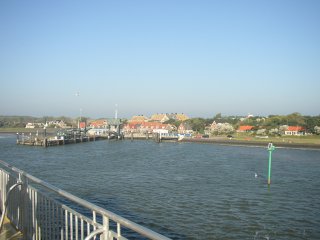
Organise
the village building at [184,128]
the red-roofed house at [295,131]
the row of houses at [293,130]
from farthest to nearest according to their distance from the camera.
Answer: the village building at [184,128], the red-roofed house at [295,131], the row of houses at [293,130]

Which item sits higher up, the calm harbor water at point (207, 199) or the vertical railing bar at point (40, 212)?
the vertical railing bar at point (40, 212)

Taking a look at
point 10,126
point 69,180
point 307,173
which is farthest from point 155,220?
point 10,126

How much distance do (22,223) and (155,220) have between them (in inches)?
443

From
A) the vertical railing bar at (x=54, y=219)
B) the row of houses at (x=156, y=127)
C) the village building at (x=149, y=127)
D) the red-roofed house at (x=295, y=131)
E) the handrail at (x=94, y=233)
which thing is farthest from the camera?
the village building at (x=149, y=127)

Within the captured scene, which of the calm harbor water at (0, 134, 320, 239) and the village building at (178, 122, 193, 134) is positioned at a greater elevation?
the village building at (178, 122, 193, 134)

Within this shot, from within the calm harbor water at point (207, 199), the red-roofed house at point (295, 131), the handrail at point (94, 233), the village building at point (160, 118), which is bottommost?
the calm harbor water at point (207, 199)

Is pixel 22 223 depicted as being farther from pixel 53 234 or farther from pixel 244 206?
pixel 244 206

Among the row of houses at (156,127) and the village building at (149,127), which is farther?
the village building at (149,127)

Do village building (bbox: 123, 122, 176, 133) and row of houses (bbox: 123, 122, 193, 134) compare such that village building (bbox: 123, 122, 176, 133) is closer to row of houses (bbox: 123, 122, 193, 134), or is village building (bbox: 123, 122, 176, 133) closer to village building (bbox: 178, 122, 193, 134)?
row of houses (bbox: 123, 122, 193, 134)

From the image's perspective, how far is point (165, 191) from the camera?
2317 cm

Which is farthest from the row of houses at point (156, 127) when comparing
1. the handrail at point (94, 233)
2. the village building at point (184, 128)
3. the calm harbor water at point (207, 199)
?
the handrail at point (94, 233)

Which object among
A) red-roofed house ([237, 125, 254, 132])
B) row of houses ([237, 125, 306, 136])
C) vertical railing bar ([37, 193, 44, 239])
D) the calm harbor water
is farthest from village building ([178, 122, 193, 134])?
vertical railing bar ([37, 193, 44, 239])

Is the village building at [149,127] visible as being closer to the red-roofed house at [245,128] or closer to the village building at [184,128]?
the village building at [184,128]

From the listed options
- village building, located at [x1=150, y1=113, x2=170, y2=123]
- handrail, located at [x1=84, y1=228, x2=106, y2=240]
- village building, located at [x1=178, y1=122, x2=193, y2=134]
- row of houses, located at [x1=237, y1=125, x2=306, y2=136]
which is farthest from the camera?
village building, located at [x1=150, y1=113, x2=170, y2=123]
